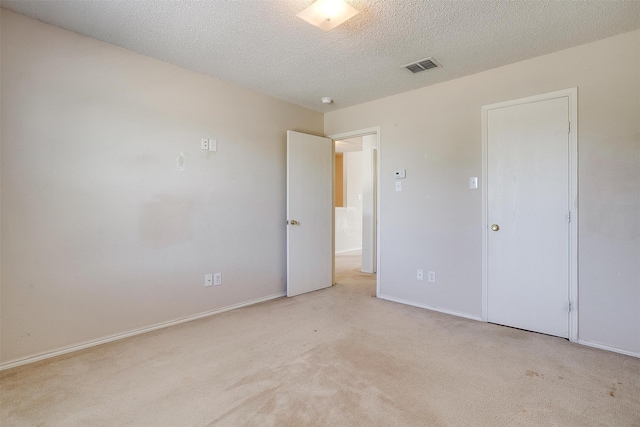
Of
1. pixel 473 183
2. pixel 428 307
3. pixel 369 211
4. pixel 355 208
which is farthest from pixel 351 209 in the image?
pixel 473 183

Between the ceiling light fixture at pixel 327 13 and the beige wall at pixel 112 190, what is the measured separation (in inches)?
58.7

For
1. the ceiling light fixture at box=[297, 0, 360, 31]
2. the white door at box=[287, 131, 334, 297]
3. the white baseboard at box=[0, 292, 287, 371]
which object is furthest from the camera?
the white door at box=[287, 131, 334, 297]

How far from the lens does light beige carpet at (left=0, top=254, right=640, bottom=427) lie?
1.58 meters

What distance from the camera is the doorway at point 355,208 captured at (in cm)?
518

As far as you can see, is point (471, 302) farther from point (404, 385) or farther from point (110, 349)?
point (110, 349)

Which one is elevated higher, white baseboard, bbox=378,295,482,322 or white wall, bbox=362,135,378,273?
white wall, bbox=362,135,378,273

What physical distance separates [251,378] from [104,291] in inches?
56.5

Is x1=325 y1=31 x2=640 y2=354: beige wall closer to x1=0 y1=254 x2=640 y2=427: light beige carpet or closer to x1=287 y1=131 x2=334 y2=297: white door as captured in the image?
x1=0 y1=254 x2=640 y2=427: light beige carpet

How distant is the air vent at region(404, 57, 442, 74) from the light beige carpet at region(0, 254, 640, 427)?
7.68 ft

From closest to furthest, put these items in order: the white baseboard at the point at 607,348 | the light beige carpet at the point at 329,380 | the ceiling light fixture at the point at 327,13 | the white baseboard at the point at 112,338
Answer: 1. the light beige carpet at the point at 329,380
2. the ceiling light fixture at the point at 327,13
3. the white baseboard at the point at 112,338
4. the white baseboard at the point at 607,348

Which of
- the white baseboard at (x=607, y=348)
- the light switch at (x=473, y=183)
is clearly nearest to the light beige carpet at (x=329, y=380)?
the white baseboard at (x=607, y=348)

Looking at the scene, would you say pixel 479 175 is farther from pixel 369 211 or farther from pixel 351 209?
pixel 351 209

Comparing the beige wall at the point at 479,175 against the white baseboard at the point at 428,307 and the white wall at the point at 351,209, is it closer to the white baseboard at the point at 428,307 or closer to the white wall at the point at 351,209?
the white baseboard at the point at 428,307

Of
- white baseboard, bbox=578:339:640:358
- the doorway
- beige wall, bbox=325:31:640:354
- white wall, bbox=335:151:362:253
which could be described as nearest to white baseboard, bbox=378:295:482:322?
beige wall, bbox=325:31:640:354
